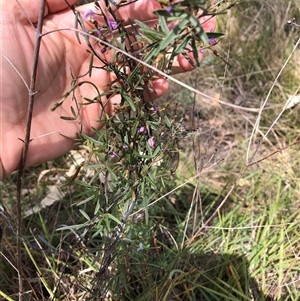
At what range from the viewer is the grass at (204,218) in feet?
4.28

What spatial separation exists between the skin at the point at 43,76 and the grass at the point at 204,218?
19 cm

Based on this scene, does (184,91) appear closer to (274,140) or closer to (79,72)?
(274,140)

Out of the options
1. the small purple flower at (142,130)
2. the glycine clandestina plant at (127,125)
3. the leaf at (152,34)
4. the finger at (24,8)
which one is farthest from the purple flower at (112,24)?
the finger at (24,8)

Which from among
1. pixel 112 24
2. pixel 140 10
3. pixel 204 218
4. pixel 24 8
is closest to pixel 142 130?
pixel 112 24

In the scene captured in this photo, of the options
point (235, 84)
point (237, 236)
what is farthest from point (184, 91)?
point (237, 236)

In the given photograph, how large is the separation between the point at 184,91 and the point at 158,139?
1291mm

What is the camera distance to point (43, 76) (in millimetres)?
1407

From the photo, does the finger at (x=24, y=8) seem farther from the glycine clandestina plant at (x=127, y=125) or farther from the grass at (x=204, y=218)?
the grass at (x=204, y=218)

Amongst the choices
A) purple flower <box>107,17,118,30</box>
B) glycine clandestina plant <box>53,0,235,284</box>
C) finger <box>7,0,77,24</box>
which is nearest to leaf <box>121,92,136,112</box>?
glycine clandestina plant <box>53,0,235,284</box>

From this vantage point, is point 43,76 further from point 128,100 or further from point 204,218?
point 204,218

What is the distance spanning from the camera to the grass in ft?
4.28

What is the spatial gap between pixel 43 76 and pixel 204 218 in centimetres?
83

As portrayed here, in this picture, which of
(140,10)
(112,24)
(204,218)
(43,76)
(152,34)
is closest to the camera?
(152,34)

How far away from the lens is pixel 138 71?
3.20 feet
